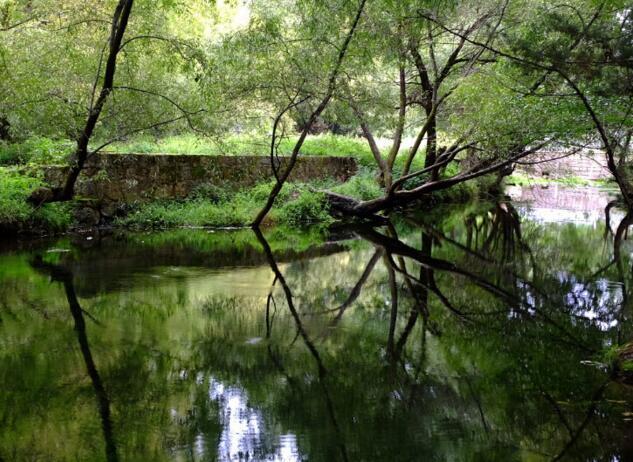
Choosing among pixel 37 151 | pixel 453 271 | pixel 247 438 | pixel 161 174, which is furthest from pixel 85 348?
pixel 161 174

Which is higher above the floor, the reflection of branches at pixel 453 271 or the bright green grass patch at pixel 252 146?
the bright green grass patch at pixel 252 146

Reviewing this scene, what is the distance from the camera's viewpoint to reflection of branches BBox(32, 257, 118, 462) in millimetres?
4915

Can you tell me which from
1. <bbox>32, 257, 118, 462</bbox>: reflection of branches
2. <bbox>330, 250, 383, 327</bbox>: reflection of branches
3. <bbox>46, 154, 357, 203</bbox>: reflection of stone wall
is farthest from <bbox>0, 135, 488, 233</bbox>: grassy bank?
<bbox>330, 250, 383, 327</bbox>: reflection of branches

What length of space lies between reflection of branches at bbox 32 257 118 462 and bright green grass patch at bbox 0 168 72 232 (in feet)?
8.21

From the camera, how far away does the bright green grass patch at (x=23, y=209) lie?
1427 cm

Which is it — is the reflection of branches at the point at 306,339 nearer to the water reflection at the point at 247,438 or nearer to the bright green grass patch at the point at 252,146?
the water reflection at the point at 247,438

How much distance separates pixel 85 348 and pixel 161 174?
12.3 metres

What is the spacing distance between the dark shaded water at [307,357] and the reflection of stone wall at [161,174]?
12.7ft

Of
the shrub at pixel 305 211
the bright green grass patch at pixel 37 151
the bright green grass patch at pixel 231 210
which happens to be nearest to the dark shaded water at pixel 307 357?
the bright green grass patch at pixel 37 151

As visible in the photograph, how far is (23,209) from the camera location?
571 inches

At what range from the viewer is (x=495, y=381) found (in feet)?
21.2

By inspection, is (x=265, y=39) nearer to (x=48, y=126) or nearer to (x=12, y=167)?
(x=48, y=126)

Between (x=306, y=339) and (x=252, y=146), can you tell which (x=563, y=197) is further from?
(x=306, y=339)

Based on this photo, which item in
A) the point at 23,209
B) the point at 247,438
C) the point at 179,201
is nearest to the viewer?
the point at 247,438
